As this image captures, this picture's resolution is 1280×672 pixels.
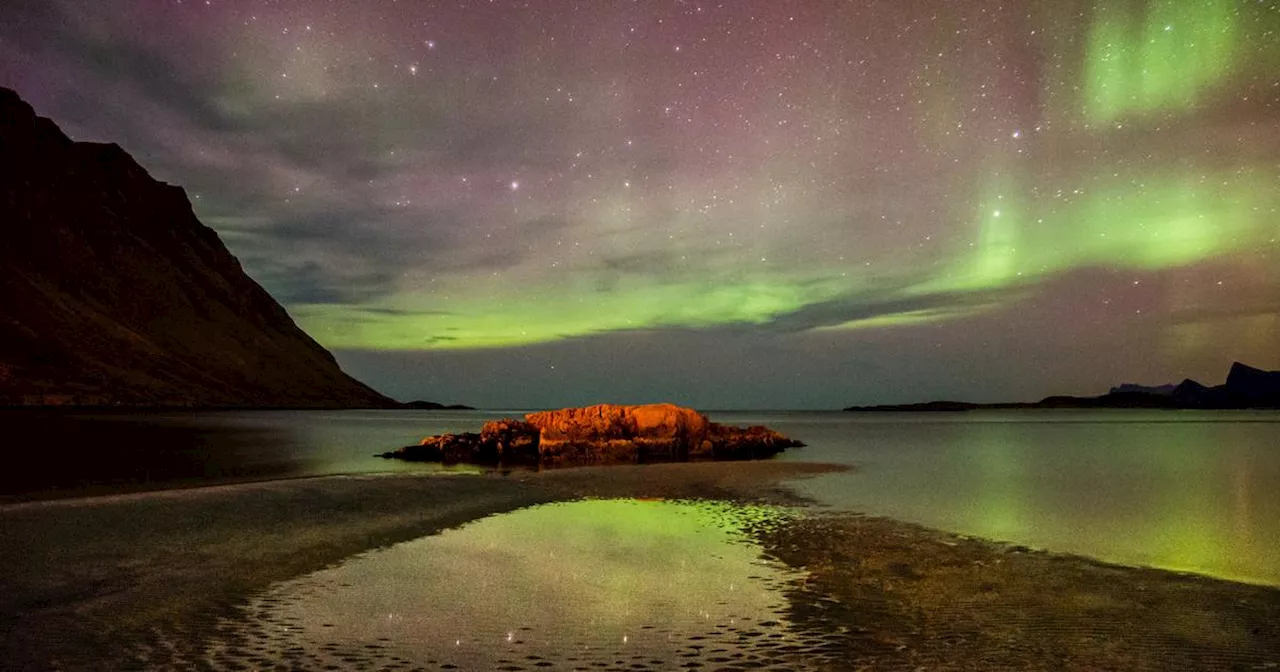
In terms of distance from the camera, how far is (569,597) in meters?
12.8

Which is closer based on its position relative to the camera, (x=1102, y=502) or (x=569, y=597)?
(x=569, y=597)

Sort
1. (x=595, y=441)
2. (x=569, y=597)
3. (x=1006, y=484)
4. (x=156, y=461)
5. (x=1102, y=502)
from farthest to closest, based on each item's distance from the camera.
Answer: (x=595, y=441) → (x=156, y=461) → (x=1006, y=484) → (x=1102, y=502) → (x=569, y=597)

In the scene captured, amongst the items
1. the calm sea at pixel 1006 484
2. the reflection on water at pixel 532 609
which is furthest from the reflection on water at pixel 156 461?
the reflection on water at pixel 532 609

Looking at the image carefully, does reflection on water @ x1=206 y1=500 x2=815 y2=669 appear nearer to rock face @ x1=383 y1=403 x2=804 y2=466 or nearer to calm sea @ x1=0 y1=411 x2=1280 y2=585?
calm sea @ x1=0 y1=411 x2=1280 y2=585

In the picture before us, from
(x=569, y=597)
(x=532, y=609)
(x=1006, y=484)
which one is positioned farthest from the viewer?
(x=1006, y=484)

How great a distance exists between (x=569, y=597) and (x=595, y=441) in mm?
44324

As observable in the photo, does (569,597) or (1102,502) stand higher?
(569,597)

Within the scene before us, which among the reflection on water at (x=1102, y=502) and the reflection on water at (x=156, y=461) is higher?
the reflection on water at (x=156, y=461)

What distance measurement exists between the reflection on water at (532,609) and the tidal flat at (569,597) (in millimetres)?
57

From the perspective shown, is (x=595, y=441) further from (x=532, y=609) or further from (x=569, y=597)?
(x=532, y=609)

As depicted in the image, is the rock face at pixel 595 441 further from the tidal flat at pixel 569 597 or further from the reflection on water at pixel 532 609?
the reflection on water at pixel 532 609

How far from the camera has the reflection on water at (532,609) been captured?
31.2 feet

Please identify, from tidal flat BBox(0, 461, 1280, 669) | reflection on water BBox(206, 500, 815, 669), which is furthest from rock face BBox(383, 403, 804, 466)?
reflection on water BBox(206, 500, 815, 669)

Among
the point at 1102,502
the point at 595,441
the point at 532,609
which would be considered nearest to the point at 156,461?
the point at 595,441
